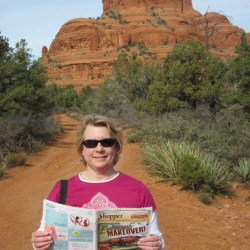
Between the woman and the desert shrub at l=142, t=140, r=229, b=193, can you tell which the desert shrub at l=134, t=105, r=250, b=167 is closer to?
the desert shrub at l=142, t=140, r=229, b=193

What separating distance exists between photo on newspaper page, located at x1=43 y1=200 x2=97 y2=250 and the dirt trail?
Result: 10.3 ft

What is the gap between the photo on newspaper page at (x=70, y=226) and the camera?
1.73m

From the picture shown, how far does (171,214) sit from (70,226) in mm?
4807

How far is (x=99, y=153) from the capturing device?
2133mm

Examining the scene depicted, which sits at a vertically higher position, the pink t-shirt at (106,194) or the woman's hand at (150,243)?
the pink t-shirt at (106,194)

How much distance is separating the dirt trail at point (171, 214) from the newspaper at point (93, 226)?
3145 millimetres

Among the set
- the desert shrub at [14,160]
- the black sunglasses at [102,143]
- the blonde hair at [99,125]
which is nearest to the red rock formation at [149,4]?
the desert shrub at [14,160]

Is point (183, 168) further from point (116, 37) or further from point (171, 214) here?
→ point (116, 37)

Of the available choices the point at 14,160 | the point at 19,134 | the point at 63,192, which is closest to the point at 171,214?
the point at 63,192

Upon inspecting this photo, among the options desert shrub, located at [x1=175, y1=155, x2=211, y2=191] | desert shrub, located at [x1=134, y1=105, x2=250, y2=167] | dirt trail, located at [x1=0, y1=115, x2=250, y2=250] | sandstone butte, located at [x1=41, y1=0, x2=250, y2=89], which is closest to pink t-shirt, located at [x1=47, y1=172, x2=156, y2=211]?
dirt trail, located at [x1=0, y1=115, x2=250, y2=250]

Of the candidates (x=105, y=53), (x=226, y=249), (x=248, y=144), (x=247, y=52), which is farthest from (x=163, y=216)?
(x=105, y=53)

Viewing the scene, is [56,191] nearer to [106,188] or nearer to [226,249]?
[106,188]

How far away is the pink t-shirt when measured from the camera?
6.39ft

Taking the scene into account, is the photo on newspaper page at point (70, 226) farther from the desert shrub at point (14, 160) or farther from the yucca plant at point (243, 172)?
the desert shrub at point (14, 160)
